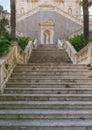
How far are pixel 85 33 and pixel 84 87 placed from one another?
9.23 m

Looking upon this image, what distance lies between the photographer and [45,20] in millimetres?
39156

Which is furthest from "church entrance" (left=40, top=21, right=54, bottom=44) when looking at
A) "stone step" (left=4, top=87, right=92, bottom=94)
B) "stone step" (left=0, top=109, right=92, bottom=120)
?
"stone step" (left=0, top=109, right=92, bottom=120)

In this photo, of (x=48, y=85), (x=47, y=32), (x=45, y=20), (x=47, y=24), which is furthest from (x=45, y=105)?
(x=45, y=20)

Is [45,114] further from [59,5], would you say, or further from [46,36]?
[59,5]

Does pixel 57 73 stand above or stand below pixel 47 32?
below

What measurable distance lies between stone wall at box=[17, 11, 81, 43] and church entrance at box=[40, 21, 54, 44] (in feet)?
1.35

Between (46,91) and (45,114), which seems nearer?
(45,114)

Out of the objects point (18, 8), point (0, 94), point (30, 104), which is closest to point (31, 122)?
point (30, 104)

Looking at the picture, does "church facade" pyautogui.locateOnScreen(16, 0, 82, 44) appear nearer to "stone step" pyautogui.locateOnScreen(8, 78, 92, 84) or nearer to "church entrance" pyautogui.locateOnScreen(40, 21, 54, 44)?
"church entrance" pyautogui.locateOnScreen(40, 21, 54, 44)

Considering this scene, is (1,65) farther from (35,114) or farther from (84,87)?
(84,87)

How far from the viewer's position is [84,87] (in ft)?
34.4

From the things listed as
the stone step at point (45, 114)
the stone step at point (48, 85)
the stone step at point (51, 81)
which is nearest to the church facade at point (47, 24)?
the stone step at point (51, 81)

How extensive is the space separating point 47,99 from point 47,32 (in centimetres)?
2873

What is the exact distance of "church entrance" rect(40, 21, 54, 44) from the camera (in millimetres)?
37369
